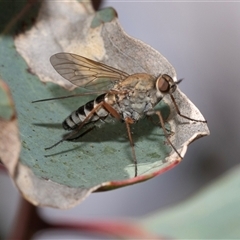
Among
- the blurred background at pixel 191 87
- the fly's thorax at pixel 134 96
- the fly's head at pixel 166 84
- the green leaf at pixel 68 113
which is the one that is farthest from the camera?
the blurred background at pixel 191 87

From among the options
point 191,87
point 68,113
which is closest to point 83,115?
point 68,113

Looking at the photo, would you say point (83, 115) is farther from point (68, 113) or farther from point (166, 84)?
point (166, 84)

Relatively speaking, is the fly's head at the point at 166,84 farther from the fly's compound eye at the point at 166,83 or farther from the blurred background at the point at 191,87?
the blurred background at the point at 191,87

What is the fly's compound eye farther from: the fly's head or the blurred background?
the blurred background

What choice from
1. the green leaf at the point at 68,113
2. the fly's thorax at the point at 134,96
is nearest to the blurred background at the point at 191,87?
the fly's thorax at the point at 134,96

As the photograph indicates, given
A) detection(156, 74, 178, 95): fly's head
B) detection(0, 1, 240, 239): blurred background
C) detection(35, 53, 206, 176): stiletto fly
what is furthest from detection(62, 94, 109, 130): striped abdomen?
detection(0, 1, 240, 239): blurred background

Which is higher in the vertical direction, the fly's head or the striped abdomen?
the fly's head

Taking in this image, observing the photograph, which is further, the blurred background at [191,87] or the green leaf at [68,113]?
the blurred background at [191,87]
